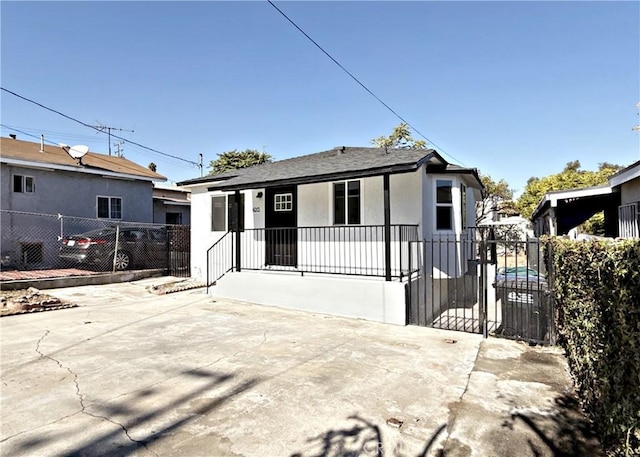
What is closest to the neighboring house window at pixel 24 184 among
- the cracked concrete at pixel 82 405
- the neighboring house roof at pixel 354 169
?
the neighboring house roof at pixel 354 169

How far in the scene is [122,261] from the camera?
1196 centimetres

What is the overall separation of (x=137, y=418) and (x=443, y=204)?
8217 mm

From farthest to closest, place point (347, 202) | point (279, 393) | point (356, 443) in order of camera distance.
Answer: point (347, 202)
point (279, 393)
point (356, 443)

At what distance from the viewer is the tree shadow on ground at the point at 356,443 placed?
2.64 meters

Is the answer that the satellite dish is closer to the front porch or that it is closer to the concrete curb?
the concrete curb

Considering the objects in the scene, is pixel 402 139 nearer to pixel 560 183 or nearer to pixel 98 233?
pixel 560 183

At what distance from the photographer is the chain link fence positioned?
1124 cm

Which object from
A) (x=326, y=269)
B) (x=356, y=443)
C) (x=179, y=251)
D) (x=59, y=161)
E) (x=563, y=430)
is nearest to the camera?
(x=356, y=443)

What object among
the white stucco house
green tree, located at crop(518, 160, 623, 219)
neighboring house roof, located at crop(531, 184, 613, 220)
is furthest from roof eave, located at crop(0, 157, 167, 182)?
green tree, located at crop(518, 160, 623, 219)

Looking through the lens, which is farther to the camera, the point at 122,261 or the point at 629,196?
the point at 122,261

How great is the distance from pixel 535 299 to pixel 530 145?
1715 centimetres

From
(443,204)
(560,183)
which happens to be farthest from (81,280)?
(560,183)

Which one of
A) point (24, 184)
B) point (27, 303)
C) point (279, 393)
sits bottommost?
point (279, 393)

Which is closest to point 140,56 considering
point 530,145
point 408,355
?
point 408,355
